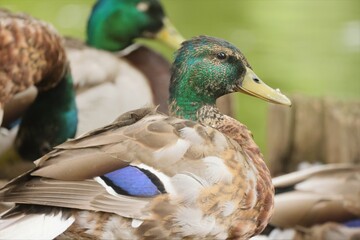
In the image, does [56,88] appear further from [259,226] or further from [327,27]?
[327,27]

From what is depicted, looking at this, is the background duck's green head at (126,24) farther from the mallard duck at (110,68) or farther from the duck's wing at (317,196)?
the duck's wing at (317,196)

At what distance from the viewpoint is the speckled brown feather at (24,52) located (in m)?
4.46

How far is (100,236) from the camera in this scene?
3.29 meters

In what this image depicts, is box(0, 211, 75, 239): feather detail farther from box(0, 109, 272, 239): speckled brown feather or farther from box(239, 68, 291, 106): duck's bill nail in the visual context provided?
box(239, 68, 291, 106): duck's bill nail

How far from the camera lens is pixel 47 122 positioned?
5.11 meters

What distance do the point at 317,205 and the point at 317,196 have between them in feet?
0.14

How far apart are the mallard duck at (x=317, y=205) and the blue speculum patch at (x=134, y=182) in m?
1.24

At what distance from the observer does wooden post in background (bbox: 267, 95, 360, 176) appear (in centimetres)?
503

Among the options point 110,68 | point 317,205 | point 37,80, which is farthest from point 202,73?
point 110,68

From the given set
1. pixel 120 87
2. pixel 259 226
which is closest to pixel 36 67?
pixel 120 87

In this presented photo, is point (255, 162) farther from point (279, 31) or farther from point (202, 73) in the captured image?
point (279, 31)

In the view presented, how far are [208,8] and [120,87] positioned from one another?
528 cm

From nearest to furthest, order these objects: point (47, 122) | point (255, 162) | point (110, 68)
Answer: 1. point (255, 162)
2. point (47, 122)
3. point (110, 68)

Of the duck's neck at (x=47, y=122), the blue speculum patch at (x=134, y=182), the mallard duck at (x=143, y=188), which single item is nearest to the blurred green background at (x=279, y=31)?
the duck's neck at (x=47, y=122)
